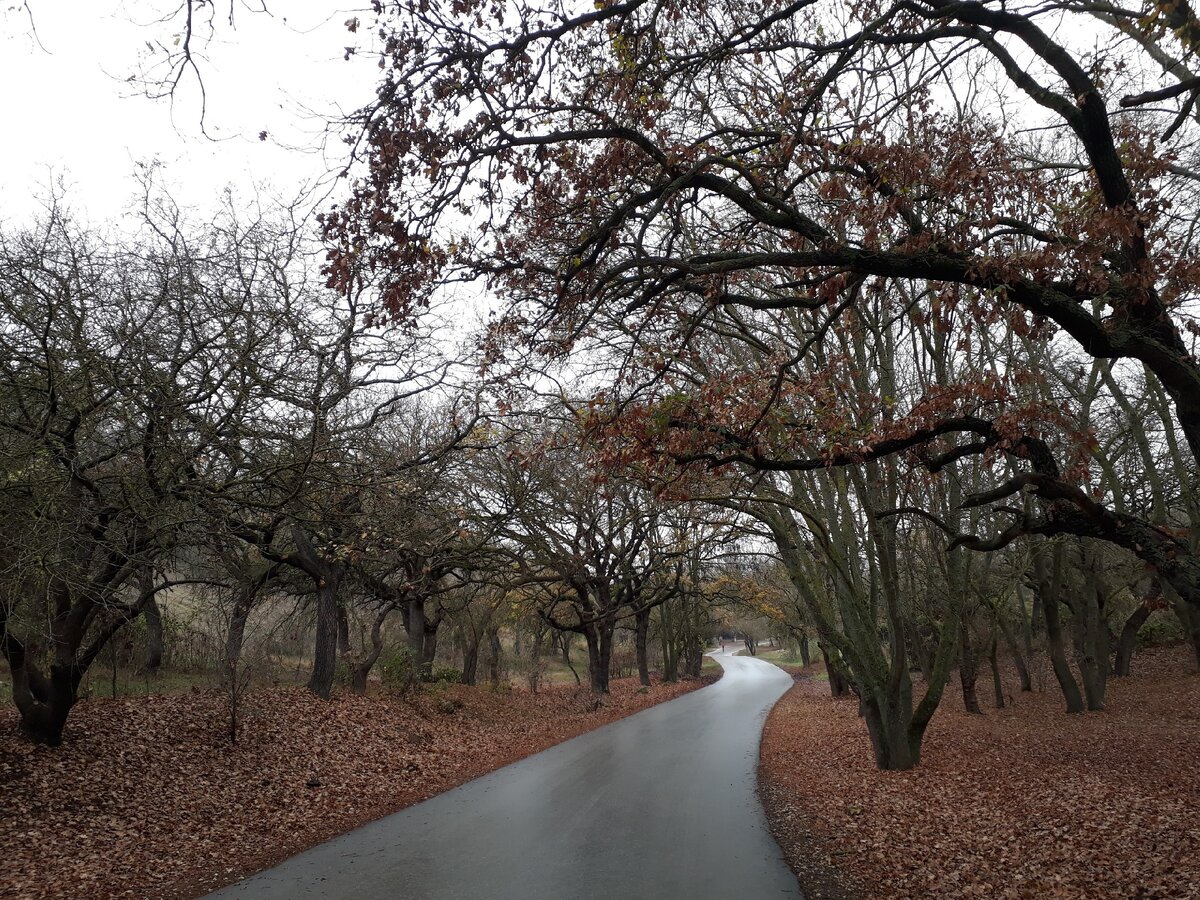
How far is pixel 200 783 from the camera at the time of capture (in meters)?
9.52

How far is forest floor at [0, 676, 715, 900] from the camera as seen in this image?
22.7 ft

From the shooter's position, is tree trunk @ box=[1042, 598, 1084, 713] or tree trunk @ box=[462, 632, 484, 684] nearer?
tree trunk @ box=[1042, 598, 1084, 713]

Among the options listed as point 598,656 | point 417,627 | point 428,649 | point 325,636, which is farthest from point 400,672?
point 598,656

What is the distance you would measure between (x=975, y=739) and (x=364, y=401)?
47.6 feet

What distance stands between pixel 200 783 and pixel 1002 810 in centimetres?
1030

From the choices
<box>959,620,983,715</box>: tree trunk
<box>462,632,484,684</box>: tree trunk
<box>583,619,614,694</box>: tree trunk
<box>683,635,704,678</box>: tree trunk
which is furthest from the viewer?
<box>683,635,704,678</box>: tree trunk

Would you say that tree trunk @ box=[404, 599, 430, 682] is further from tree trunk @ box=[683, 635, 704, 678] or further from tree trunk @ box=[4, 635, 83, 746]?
tree trunk @ box=[683, 635, 704, 678]

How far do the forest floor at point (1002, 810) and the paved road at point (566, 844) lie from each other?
668 millimetres

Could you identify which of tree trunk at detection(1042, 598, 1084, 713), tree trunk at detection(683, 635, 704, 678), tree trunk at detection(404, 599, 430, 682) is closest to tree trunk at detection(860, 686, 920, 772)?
tree trunk at detection(1042, 598, 1084, 713)

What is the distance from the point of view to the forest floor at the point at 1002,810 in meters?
6.32

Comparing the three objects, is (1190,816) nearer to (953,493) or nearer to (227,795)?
(953,493)

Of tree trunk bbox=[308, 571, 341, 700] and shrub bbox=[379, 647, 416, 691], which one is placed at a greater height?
tree trunk bbox=[308, 571, 341, 700]

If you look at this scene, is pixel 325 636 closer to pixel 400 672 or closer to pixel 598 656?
pixel 400 672

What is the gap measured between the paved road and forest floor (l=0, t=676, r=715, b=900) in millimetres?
698
